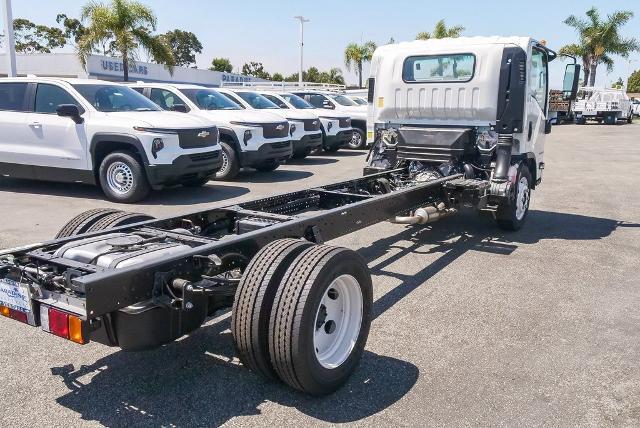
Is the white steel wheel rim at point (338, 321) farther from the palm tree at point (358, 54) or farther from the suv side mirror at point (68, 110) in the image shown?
the palm tree at point (358, 54)

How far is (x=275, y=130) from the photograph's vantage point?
1218 centimetres

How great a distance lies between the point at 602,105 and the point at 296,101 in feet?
91.8

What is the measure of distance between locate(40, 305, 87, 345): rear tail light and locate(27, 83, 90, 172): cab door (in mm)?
6759

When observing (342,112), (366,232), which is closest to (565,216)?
(366,232)

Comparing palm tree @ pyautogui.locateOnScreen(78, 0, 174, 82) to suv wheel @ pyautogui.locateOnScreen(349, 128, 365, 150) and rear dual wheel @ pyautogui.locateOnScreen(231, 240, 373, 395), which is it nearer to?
suv wheel @ pyautogui.locateOnScreen(349, 128, 365, 150)

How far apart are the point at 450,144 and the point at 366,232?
1.55 metres

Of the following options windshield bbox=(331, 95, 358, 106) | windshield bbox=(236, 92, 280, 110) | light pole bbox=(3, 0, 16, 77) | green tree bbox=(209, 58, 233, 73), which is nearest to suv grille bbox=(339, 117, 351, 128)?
windshield bbox=(331, 95, 358, 106)

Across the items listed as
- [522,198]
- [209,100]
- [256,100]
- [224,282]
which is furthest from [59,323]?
[256,100]

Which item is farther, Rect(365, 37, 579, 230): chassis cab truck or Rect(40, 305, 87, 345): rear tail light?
Rect(365, 37, 579, 230): chassis cab truck

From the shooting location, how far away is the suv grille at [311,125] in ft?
47.8

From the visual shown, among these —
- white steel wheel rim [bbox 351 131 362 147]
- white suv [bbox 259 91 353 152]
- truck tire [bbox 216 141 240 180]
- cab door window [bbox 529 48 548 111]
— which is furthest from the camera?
white steel wheel rim [bbox 351 131 362 147]

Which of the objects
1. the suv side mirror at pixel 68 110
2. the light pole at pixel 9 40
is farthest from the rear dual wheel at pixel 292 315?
the light pole at pixel 9 40

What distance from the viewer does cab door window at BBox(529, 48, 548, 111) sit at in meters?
7.52

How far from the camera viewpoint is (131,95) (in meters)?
10.1
